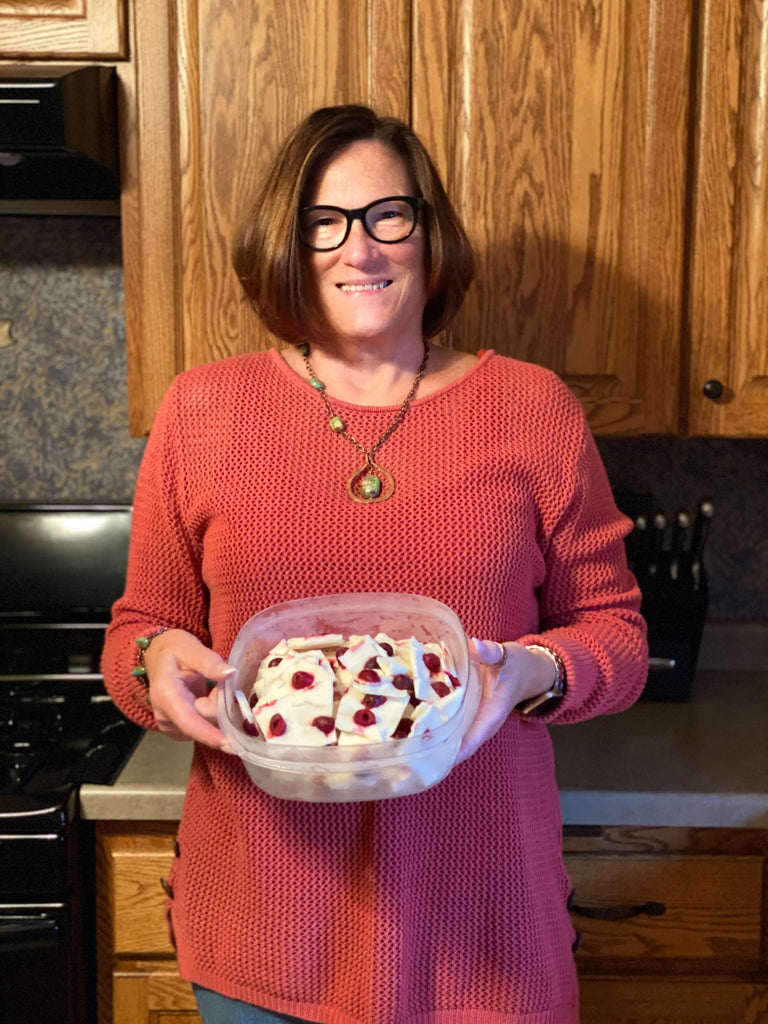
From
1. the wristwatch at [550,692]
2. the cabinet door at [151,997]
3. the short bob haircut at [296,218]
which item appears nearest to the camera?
the wristwatch at [550,692]

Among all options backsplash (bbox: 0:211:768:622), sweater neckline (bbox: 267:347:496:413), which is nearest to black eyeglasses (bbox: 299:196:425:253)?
sweater neckline (bbox: 267:347:496:413)

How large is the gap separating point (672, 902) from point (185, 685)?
A: 826 mm

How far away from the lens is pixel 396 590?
1.08m

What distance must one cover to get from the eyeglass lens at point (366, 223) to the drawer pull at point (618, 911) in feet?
3.06

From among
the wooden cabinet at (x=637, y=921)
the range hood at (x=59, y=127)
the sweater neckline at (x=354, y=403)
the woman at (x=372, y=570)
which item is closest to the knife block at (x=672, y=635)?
the wooden cabinet at (x=637, y=921)

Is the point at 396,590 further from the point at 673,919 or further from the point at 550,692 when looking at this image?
the point at 673,919

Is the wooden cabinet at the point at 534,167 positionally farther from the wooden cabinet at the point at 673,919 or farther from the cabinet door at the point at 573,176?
the wooden cabinet at the point at 673,919

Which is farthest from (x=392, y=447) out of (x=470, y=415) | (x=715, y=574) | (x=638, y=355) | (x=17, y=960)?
(x=715, y=574)

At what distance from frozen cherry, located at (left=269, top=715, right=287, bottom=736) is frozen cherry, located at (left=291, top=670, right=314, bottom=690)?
0.03m

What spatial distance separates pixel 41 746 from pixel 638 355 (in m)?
1.10

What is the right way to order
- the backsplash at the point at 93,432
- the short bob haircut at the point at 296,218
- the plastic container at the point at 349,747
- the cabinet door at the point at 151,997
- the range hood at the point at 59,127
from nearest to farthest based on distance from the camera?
the plastic container at the point at 349,747 < the short bob haircut at the point at 296,218 < the range hood at the point at 59,127 < the cabinet door at the point at 151,997 < the backsplash at the point at 93,432

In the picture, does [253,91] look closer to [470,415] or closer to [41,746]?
[470,415]

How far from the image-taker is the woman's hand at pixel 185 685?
0.92 metres

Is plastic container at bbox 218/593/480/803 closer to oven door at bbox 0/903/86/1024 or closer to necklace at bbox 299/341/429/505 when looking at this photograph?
necklace at bbox 299/341/429/505
